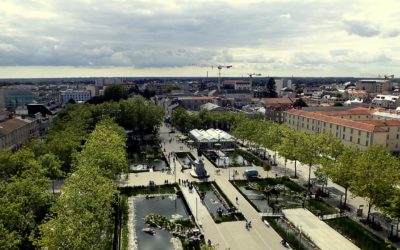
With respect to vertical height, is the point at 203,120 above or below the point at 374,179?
below

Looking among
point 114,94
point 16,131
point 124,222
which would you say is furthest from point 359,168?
point 114,94

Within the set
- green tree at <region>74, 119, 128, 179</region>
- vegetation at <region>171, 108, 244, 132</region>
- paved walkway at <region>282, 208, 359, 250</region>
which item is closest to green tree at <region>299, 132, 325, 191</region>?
paved walkway at <region>282, 208, 359, 250</region>

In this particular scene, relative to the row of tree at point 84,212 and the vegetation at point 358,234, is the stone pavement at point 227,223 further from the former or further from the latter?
the row of tree at point 84,212

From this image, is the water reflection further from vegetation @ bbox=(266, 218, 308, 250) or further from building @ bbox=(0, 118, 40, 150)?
building @ bbox=(0, 118, 40, 150)

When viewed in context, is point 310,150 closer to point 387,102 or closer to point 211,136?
point 211,136

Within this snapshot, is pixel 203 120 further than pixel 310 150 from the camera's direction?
Yes
